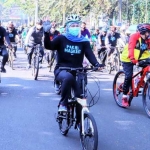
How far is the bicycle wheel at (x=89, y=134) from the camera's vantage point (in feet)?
16.0

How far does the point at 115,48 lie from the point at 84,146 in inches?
375

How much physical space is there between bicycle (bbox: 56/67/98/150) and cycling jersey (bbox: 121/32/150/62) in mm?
2109

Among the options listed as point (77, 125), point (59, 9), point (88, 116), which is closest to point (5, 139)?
point (77, 125)

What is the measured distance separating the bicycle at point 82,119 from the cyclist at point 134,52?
2.08 metres

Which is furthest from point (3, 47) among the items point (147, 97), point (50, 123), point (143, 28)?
point (147, 97)

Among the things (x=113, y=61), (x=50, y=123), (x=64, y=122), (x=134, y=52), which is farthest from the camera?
(x=113, y=61)

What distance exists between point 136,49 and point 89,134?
3251mm

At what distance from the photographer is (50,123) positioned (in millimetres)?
6930

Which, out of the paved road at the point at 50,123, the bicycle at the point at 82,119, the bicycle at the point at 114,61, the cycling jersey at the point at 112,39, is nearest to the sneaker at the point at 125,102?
the paved road at the point at 50,123

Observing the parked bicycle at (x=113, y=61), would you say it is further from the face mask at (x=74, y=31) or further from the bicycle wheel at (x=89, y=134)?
the bicycle wheel at (x=89, y=134)

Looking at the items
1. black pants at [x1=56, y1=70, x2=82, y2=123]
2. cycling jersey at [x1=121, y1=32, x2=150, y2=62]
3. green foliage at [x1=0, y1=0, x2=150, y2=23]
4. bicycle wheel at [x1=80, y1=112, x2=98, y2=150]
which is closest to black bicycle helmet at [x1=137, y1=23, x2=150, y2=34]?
cycling jersey at [x1=121, y1=32, x2=150, y2=62]

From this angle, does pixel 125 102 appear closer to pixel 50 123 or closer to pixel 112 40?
pixel 50 123

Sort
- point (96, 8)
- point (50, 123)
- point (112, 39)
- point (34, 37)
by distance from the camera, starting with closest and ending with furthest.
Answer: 1. point (50, 123)
2. point (34, 37)
3. point (112, 39)
4. point (96, 8)

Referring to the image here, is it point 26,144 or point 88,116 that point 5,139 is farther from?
point 88,116
